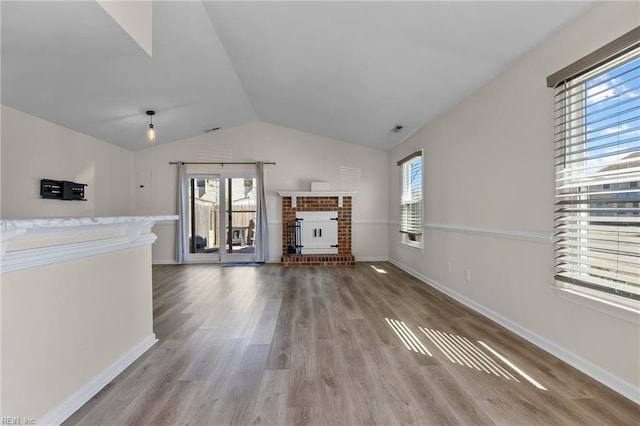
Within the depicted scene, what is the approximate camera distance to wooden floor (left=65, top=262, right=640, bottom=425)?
5.37 feet

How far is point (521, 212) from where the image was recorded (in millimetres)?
2670

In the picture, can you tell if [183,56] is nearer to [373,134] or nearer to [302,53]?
[302,53]

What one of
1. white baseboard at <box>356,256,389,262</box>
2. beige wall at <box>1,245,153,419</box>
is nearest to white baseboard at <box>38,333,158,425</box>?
beige wall at <box>1,245,153,419</box>

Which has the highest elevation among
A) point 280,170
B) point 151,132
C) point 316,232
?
point 151,132

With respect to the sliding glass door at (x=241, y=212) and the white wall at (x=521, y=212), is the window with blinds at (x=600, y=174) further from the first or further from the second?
the sliding glass door at (x=241, y=212)

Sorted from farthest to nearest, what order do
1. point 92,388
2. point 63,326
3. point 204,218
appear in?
1. point 204,218
2. point 92,388
3. point 63,326

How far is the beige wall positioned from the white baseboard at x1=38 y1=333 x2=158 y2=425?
23 millimetres

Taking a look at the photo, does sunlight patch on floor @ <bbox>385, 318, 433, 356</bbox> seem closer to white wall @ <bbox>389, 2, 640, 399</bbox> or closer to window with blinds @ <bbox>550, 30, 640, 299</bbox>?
white wall @ <bbox>389, 2, 640, 399</bbox>

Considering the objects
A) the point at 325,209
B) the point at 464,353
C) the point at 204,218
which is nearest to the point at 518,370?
the point at 464,353

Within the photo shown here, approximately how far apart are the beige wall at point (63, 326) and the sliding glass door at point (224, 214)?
175 inches

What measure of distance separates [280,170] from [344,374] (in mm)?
5217

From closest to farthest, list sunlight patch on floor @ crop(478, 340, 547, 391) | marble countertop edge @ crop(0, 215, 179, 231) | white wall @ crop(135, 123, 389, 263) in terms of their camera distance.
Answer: marble countertop edge @ crop(0, 215, 179, 231), sunlight patch on floor @ crop(478, 340, 547, 391), white wall @ crop(135, 123, 389, 263)

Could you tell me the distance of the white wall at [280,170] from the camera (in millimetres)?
6660

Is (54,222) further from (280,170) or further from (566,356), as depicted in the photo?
(280,170)
